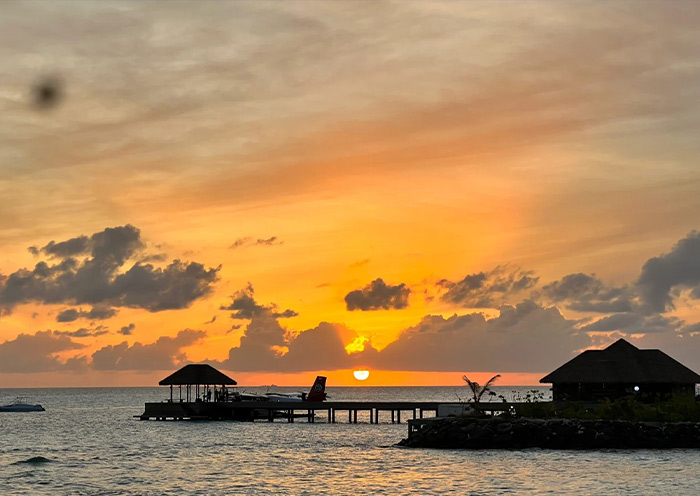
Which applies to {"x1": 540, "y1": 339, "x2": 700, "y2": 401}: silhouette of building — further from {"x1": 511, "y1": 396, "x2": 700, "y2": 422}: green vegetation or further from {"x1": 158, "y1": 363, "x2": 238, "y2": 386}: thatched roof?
{"x1": 158, "y1": 363, "x2": 238, "y2": 386}: thatched roof

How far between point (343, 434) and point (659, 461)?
3901 cm

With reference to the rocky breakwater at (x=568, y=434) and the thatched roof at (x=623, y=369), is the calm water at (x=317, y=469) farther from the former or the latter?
the thatched roof at (x=623, y=369)

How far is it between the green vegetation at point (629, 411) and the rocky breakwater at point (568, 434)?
6.78 feet

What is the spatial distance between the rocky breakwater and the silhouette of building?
14706mm

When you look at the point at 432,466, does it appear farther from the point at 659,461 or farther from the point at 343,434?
the point at 343,434

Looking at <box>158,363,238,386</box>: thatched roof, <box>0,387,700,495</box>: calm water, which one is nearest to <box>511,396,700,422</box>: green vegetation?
<box>0,387,700,495</box>: calm water

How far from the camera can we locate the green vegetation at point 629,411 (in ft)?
223

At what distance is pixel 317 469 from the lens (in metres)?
59.8

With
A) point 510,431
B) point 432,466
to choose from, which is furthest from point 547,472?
point 510,431

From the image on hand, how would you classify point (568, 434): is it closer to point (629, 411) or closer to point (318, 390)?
point (629, 411)

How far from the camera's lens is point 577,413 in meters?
70.1

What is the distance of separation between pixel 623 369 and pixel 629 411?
549 inches

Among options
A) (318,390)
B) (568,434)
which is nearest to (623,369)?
(568,434)

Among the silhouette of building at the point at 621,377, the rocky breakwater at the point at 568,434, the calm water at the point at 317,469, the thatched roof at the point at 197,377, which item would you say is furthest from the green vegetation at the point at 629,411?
the thatched roof at the point at 197,377
